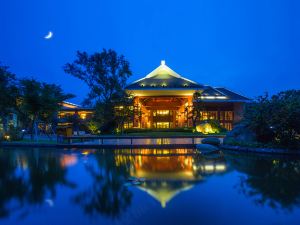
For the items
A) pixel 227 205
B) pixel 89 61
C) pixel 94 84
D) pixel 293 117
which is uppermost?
pixel 89 61

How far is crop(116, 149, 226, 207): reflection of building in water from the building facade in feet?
65.5

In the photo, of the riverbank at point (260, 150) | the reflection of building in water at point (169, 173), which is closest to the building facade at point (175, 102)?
the riverbank at point (260, 150)

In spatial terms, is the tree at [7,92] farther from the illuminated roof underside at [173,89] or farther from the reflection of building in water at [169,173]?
the reflection of building in water at [169,173]

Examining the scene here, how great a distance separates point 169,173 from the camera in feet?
28.4

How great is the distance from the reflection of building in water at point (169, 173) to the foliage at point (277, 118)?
14.1 feet

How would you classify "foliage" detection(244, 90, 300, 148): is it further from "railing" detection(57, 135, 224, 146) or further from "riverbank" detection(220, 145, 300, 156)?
"railing" detection(57, 135, 224, 146)

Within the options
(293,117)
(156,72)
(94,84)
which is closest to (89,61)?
(94,84)

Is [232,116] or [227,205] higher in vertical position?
[232,116]

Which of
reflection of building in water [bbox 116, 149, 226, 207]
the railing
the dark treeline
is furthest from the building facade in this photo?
reflection of building in water [bbox 116, 149, 226, 207]

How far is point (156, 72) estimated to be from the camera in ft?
121

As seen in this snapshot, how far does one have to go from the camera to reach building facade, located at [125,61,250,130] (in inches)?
1265

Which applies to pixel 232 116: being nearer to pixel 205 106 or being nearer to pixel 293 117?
pixel 205 106

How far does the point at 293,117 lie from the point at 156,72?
25.1m

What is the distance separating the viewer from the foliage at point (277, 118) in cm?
1309
